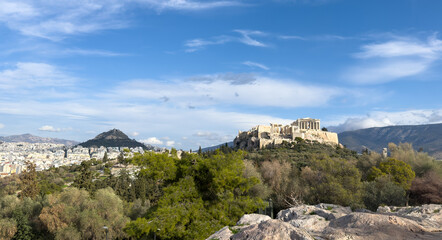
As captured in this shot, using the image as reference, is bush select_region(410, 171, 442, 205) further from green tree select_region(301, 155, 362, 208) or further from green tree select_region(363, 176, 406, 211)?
green tree select_region(301, 155, 362, 208)

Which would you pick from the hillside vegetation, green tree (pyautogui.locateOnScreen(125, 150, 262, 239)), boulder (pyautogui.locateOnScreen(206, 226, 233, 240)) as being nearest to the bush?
the hillside vegetation

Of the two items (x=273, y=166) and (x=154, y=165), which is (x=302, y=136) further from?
(x=154, y=165)

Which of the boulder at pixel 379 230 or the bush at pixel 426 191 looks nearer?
the boulder at pixel 379 230

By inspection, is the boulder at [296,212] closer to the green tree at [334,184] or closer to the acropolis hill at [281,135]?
the green tree at [334,184]

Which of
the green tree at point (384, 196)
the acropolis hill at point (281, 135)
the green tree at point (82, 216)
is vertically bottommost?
the green tree at point (82, 216)

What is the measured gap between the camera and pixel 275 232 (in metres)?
6.88

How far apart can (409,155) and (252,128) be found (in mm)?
61202

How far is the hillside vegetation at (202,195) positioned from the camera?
15766 millimetres

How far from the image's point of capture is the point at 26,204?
→ 36469 mm

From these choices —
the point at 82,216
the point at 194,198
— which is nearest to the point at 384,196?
the point at 194,198

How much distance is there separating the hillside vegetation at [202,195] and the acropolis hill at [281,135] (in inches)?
1390

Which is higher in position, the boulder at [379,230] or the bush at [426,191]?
the boulder at [379,230]

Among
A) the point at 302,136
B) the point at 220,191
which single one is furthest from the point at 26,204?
the point at 302,136

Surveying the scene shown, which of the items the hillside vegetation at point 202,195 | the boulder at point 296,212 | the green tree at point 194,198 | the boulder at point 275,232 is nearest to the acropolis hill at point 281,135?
the hillside vegetation at point 202,195
